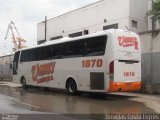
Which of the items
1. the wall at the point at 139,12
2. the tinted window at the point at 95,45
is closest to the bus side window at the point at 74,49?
the tinted window at the point at 95,45

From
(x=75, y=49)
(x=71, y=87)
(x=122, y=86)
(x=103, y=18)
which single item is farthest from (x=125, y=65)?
(x=103, y=18)

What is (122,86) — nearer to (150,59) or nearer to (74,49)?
(74,49)

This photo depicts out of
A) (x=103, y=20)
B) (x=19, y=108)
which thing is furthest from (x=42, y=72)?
(x=103, y=20)

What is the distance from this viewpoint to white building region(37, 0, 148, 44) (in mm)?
38969

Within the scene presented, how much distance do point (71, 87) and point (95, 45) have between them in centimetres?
350

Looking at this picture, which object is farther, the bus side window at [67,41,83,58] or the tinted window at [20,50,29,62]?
the tinted window at [20,50,29,62]

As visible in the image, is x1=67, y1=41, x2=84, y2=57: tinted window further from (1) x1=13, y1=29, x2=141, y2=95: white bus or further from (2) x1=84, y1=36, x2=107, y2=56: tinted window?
(2) x1=84, y1=36, x2=107, y2=56: tinted window

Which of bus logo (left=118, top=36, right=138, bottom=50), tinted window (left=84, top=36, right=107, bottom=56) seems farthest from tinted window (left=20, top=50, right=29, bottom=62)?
bus logo (left=118, top=36, right=138, bottom=50)

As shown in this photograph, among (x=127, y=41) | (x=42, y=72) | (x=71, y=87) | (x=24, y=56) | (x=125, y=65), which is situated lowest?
(x=71, y=87)

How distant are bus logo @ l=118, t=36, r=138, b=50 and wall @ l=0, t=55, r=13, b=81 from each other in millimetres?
25738

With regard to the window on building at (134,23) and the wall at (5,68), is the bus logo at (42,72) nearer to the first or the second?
the wall at (5,68)

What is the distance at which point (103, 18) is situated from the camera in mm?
41656

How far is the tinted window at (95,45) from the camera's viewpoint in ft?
57.8

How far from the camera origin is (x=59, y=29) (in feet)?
163
